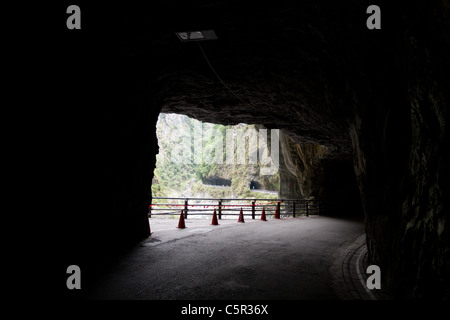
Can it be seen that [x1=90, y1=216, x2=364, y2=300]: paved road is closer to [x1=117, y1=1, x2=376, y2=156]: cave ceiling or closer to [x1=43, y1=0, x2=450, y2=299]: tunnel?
[x1=43, y1=0, x2=450, y2=299]: tunnel

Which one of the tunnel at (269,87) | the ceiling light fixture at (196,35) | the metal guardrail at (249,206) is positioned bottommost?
the metal guardrail at (249,206)

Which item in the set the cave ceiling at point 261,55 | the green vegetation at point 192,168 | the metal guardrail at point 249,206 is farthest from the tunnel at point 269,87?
the green vegetation at point 192,168

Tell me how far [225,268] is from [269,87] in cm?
622

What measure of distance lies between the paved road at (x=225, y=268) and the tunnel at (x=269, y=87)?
2.52 ft

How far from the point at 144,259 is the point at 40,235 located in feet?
9.25

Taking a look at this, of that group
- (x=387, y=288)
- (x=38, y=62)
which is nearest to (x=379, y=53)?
(x=387, y=288)

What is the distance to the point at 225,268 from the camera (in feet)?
20.0

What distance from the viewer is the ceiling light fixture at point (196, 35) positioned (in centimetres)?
597

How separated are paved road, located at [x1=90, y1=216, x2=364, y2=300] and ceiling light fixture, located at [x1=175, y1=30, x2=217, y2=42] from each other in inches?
215

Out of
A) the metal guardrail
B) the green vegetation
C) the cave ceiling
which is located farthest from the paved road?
the green vegetation

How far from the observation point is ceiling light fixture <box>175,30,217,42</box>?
5.97m

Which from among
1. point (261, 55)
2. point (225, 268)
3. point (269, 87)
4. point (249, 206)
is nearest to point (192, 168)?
point (249, 206)

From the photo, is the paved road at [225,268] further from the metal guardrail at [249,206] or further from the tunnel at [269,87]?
the metal guardrail at [249,206]

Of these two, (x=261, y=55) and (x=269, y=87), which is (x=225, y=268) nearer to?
(x=261, y=55)
